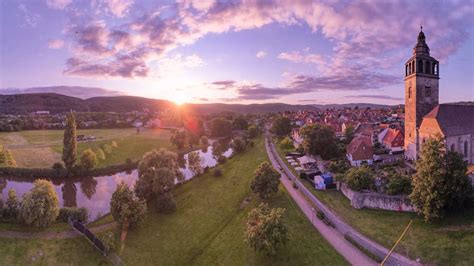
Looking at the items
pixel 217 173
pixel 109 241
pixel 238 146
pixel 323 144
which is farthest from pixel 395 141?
pixel 109 241

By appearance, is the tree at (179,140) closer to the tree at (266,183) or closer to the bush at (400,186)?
the tree at (266,183)

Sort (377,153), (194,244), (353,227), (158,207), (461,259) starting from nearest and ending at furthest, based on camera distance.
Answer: (461,259) < (353,227) < (194,244) < (158,207) < (377,153)

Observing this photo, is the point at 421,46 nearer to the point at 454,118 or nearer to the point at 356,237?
the point at 454,118

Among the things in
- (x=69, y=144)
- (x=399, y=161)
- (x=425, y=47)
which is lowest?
(x=399, y=161)

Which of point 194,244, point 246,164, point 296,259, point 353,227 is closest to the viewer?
point 296,259

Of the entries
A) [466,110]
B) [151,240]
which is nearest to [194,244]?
[151,240]

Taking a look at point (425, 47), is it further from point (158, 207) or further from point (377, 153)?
point (158, 207)

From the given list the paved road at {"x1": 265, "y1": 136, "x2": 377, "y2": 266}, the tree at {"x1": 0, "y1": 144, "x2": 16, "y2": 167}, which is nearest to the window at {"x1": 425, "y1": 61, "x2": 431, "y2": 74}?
the paved road at {"x1": 265, "y1": 136, "x2": 377, "y2": 266}

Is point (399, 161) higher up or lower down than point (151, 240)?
higher up
